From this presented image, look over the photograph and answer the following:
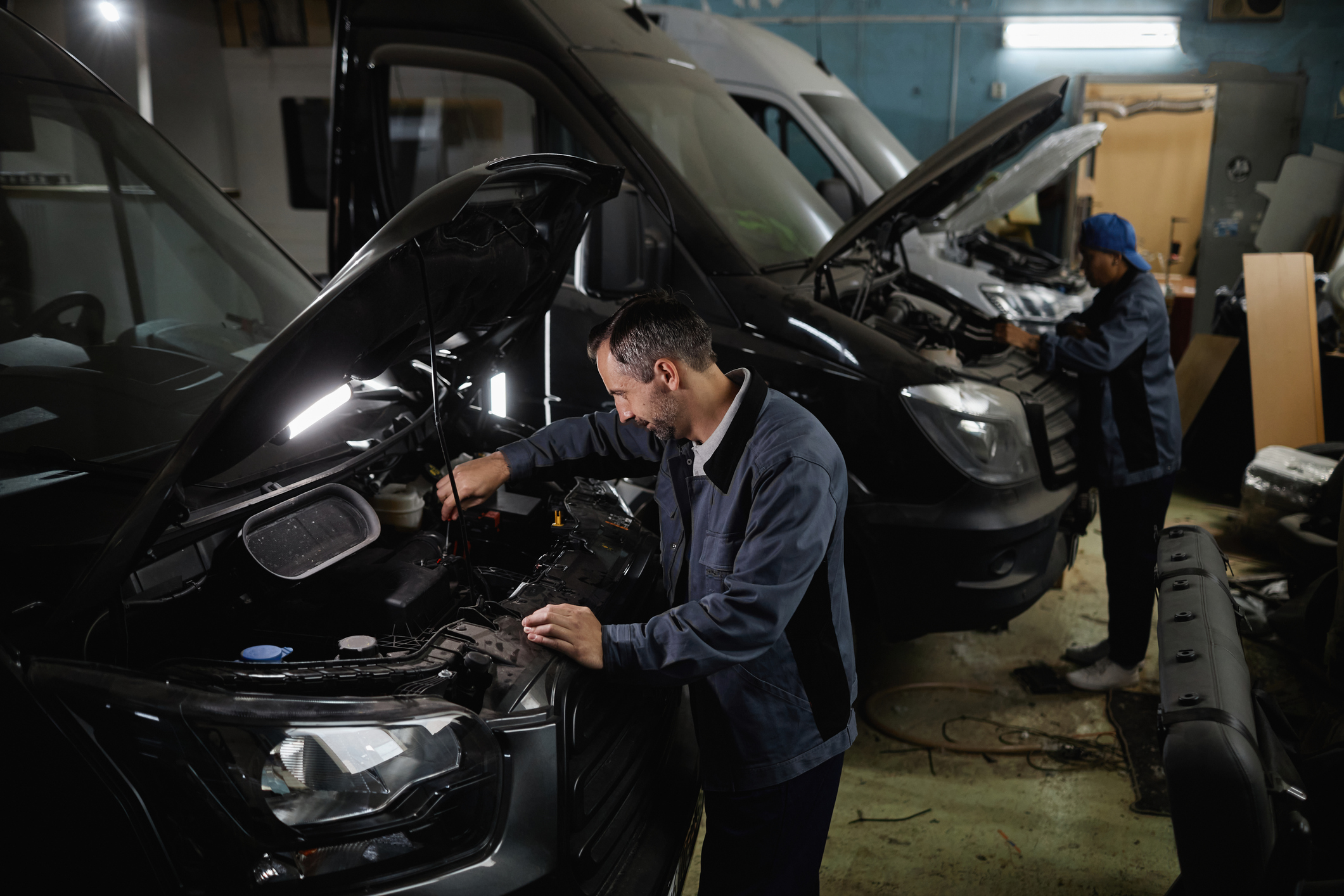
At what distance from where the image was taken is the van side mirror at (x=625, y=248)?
9.98 ft

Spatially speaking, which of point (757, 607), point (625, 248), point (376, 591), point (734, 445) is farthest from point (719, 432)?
point (625, 248)

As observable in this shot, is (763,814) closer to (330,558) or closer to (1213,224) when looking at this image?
(330,558)

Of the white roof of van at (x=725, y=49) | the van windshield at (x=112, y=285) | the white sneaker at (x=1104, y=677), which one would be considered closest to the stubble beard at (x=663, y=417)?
the van windshield at (x=112, y=285)

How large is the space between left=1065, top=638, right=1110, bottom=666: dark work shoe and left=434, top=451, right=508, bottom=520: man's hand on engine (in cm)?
263

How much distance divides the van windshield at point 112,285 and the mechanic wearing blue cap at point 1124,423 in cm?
278

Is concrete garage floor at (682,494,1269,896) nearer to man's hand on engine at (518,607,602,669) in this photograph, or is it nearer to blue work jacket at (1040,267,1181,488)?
blue work jacket at (1040,267,1181,488)

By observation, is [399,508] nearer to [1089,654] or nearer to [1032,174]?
[1089,654]

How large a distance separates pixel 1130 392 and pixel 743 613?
2.46m

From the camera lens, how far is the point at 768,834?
182 cm

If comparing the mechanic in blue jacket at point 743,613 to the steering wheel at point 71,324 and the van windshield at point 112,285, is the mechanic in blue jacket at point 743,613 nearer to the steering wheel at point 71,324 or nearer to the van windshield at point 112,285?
the van windshield at point 112,285

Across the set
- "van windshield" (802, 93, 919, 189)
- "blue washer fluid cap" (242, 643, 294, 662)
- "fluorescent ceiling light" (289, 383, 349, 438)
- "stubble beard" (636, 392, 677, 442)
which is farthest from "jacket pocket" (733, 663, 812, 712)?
"van windshield" (802, 93, 919, 189)

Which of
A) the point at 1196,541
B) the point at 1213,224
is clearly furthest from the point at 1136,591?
the point at 1213,224

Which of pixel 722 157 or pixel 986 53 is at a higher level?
pixel 986 53

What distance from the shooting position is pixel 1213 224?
8414mm
